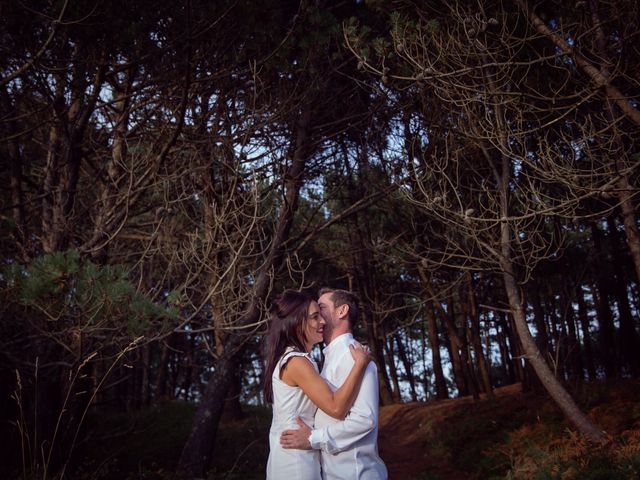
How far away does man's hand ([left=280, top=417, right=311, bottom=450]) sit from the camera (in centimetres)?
276

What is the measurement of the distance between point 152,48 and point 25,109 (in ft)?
9.33

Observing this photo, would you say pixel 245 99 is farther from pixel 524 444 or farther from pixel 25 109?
pixel 524 444

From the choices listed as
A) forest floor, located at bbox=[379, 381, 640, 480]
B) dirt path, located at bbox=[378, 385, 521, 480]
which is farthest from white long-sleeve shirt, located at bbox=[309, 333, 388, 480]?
dirt path, located at bbox=[378, 385, 521, 480]

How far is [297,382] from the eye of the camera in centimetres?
283

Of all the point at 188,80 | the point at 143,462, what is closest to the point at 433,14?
the point at 188,80

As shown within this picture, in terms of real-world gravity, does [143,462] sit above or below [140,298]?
below

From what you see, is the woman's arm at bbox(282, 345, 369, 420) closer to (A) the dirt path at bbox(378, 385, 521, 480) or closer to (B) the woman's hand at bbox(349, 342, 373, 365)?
(B) the woman's hand at bbox(349, 342, 373, 365)

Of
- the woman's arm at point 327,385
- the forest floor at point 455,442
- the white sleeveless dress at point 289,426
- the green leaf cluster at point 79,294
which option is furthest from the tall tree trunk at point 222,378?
the woman's arm at point 327,385

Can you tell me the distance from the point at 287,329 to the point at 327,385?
0.40 m

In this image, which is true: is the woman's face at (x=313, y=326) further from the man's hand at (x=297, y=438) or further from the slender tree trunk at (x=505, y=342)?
the slender tree trunk at (x=505, y=342)

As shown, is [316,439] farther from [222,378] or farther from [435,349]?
[435,349]

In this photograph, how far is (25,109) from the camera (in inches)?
312

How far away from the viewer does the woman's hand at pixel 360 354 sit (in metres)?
2.67

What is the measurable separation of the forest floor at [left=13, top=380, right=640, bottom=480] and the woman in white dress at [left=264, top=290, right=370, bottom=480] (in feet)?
8.38
